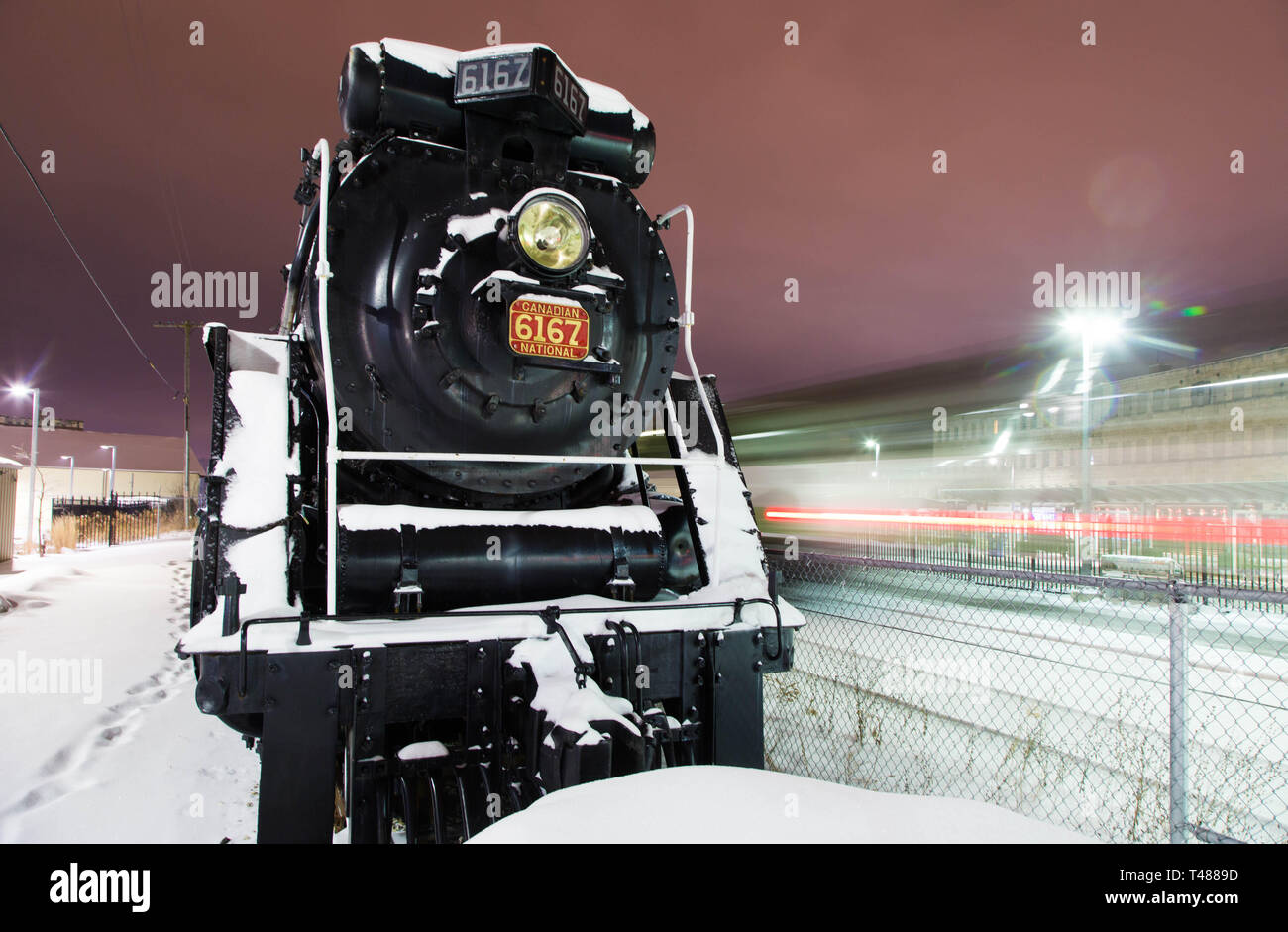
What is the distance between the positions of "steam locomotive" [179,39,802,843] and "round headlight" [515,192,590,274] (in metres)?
0.01

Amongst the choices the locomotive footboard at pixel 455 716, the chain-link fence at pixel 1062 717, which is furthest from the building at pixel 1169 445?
the locomotive footboard at pixel 455 716

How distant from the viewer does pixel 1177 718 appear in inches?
148

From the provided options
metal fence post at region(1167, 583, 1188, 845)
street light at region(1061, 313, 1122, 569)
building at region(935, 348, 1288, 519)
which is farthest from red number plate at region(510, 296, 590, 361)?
street light at region(1061, 313, 1122, 569)

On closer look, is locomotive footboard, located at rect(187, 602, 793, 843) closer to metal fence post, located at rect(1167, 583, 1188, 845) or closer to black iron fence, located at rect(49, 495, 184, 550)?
metal fence post, located at rect(1167, 583, 1188, 845)

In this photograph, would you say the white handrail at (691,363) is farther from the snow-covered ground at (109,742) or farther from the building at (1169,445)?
the building at (1169,445)

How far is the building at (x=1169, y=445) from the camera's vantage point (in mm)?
18938

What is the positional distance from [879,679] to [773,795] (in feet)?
21.1

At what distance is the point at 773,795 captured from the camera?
212 cm

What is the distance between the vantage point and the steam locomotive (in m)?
2.56

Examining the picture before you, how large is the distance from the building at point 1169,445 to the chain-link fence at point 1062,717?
8422 millimetres

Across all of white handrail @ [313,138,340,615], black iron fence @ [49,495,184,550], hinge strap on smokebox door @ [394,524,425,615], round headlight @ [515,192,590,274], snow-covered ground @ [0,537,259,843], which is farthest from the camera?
black iron fence @ [49,495,184,550]

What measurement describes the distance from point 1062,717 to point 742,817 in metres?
5.76
